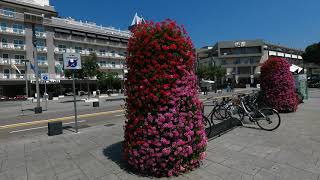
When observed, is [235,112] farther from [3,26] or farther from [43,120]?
[3,26]

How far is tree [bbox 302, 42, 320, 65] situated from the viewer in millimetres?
62062

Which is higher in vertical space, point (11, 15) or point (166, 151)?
point (11, 15)

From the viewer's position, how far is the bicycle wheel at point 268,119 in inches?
292

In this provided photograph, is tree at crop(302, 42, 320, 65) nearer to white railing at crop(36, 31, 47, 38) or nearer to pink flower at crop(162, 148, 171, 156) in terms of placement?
white railing at crop(36, 31, 47, 38)

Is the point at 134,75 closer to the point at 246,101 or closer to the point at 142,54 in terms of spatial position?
the point at 142,54

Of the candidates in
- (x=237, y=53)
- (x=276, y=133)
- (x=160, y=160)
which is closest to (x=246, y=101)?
(x=276, y=133)

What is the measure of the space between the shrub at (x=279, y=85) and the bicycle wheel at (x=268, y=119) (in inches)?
133

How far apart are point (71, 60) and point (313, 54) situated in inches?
2838

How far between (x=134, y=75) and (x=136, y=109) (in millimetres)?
594

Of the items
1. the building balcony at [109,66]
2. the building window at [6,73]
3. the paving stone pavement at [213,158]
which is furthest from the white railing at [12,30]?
the paving stone pavement at [213,158]

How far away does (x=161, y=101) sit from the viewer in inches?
151

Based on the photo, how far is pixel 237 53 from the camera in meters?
76.4

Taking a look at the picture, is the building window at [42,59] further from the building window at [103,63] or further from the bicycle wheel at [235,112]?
the bicycle wheel at [235,112]

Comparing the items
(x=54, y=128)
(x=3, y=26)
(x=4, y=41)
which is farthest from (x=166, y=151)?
(x=3, y=26)
